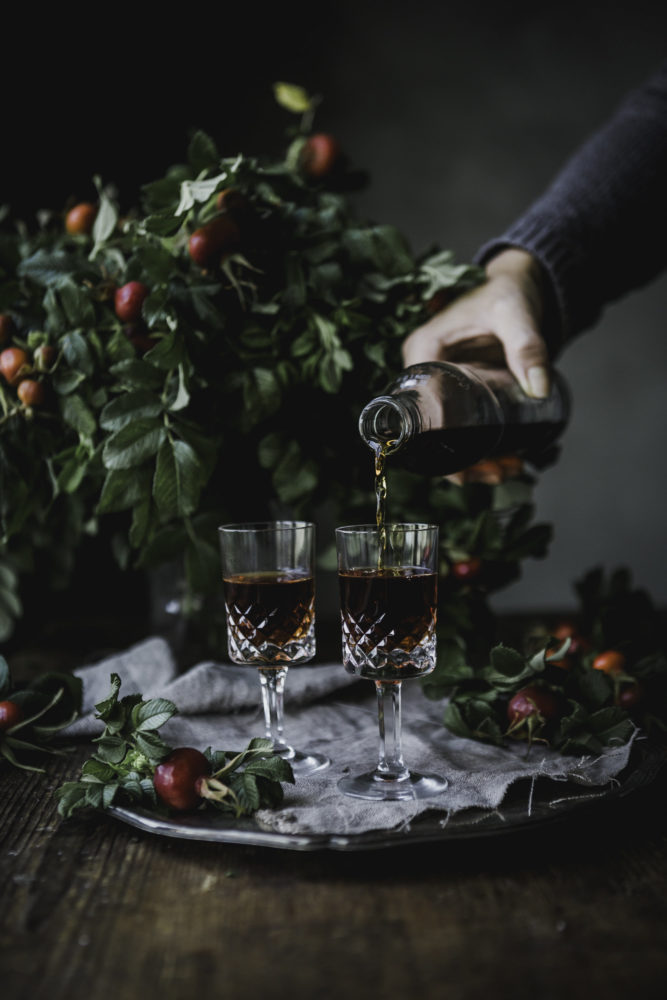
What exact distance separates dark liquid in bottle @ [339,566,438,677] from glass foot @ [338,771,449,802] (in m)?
0.11

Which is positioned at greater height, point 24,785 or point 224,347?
point 224,347

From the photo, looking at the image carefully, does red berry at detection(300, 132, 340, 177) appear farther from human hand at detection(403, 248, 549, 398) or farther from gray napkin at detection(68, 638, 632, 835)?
gray napkin at detection(68, 638, 632, 835)

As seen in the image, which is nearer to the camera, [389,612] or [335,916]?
[335,916]

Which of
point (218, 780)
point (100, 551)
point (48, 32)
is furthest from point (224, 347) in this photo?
point (48, 32)

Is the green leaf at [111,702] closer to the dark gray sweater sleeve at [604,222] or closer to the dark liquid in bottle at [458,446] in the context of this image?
the dark liquid in bottle at [458,446]

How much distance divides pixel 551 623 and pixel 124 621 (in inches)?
33.0

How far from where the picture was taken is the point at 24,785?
107cm

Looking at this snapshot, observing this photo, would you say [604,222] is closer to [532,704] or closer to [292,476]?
[292,476]

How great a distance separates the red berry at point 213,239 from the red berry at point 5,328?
10.9 inches

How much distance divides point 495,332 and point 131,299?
0.48 meters

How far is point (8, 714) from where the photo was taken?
3.70 ft

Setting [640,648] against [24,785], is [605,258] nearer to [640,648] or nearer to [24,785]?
[640,648]

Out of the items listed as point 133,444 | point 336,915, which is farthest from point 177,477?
point 336,915

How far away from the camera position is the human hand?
4.19 ft
